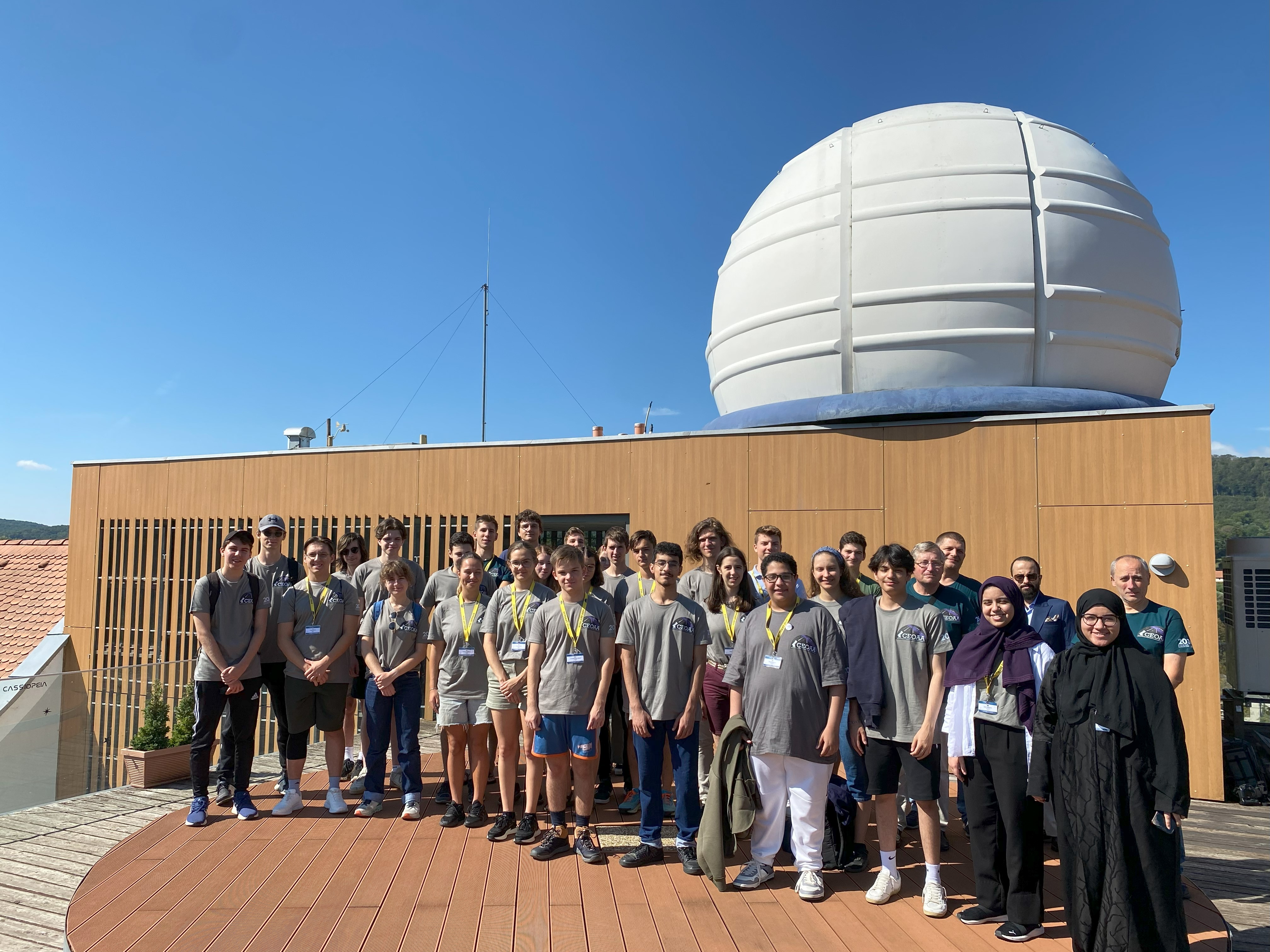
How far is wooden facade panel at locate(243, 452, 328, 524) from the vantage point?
31.3ft

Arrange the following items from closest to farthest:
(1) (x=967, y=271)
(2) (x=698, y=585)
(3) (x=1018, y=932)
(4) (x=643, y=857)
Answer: (3) (x=1018, y=932), (4) (x=643, y=857), (2) (x=698, y=585), (1) (x=967, y=271)

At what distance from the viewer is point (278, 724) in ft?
16.9

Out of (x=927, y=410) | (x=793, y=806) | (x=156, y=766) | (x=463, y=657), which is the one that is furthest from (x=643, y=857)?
(x=927, y=410)

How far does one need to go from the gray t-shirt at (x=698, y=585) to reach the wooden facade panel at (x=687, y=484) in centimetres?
298

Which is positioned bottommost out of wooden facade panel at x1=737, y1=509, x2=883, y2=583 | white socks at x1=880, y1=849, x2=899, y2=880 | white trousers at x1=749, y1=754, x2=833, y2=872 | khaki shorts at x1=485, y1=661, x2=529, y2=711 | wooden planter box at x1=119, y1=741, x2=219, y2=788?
wooden planter box at x1=119, y1=741, x2=219, y2=788

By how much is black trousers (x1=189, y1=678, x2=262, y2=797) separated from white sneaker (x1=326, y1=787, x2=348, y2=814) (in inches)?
21.5

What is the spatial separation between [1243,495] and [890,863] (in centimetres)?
6047

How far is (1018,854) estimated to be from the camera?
11.1 feet

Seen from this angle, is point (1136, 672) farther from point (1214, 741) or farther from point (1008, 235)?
point (1008, 235)

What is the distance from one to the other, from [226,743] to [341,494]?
4.94 m

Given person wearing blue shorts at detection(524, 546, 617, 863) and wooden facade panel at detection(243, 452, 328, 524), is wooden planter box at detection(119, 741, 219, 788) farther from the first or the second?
wooden facade panel at detection(243, 452, 328, 524)

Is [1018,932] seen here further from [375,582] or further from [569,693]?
[375,582]

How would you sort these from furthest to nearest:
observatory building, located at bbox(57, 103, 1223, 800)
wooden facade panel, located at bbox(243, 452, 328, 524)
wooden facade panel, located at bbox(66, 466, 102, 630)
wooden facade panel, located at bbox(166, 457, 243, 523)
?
wooden facade panel, located at bbox(66, 466, 102, 630)
wooden facade panel, located at bbox(166, 457, 243, 523)
wooden facade panel, located at bbox(243, 452, 328, 524)
observatory building, located at bbox(57, 103, 1223, 800)

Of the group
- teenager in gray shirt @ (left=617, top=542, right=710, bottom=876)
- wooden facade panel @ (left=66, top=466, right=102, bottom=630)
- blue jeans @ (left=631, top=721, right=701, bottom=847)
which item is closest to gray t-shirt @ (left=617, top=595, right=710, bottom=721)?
teenager in gray shirt @ (left=617, top=542, right=710, bottom=876)
